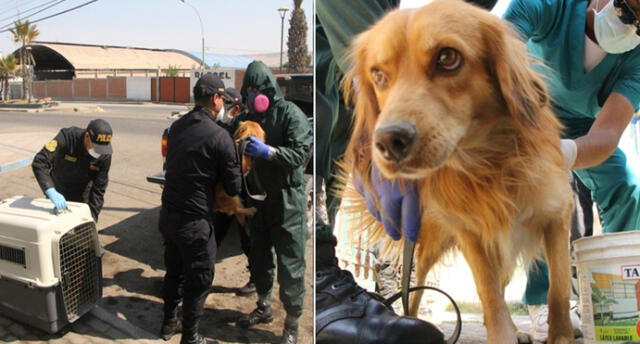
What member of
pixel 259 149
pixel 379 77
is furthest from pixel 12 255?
pixel 379 77

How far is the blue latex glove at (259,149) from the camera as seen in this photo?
221 cm

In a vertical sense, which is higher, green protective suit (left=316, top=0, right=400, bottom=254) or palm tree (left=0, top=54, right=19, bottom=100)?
palm tree (left=0, top=54, right=19, bottom=100)

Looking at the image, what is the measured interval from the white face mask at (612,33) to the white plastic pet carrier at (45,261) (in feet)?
7.92

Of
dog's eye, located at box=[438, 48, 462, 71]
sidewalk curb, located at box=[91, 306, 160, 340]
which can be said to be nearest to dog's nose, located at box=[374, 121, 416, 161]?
dog's eye, located at box=[438, 48, 462, 71]

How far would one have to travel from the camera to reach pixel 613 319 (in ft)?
3.49

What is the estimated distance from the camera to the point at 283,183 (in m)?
2.32

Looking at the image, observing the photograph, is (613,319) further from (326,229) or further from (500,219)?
(326,229)

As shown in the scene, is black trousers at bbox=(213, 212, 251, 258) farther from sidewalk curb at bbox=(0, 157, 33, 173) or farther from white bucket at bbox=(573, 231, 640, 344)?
sidewalk curb at bbox=(0, 157, 33, 173)

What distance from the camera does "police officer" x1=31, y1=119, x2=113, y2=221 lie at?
2.89 meters

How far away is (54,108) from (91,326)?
213 inches

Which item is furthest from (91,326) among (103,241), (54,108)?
(54,108)

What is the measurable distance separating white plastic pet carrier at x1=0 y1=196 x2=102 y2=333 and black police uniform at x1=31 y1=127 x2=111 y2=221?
0.24 m

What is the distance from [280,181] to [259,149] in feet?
0.64

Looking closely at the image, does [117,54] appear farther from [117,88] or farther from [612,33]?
[117,88]
